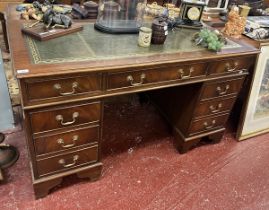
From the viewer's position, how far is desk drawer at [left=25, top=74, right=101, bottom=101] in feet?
3.24

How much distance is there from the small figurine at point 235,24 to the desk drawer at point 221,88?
289 mm

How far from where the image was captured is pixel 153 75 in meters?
1.24

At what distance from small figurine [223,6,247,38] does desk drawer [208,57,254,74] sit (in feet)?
0.65

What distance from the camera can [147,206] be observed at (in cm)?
142

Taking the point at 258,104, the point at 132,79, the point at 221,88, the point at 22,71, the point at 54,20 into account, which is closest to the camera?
the point at 22,71

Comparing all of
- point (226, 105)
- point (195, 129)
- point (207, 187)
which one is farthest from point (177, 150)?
point (226, 105)

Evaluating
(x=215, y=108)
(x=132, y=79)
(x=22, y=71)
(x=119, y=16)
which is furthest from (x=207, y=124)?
(x=22, y=71)

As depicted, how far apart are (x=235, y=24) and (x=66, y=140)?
1207mm

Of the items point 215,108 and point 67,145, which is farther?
point 215,108

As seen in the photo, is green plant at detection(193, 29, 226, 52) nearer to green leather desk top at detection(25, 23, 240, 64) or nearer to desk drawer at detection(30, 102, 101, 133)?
green leather desk top at detection(25, 23, 240, 64)

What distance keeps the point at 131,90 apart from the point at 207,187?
0.81 m

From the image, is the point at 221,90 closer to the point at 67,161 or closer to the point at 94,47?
the point at 94,47

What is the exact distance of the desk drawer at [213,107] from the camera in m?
1.59

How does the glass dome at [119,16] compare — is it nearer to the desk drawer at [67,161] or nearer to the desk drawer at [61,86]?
the desk drawer at [61,86]
